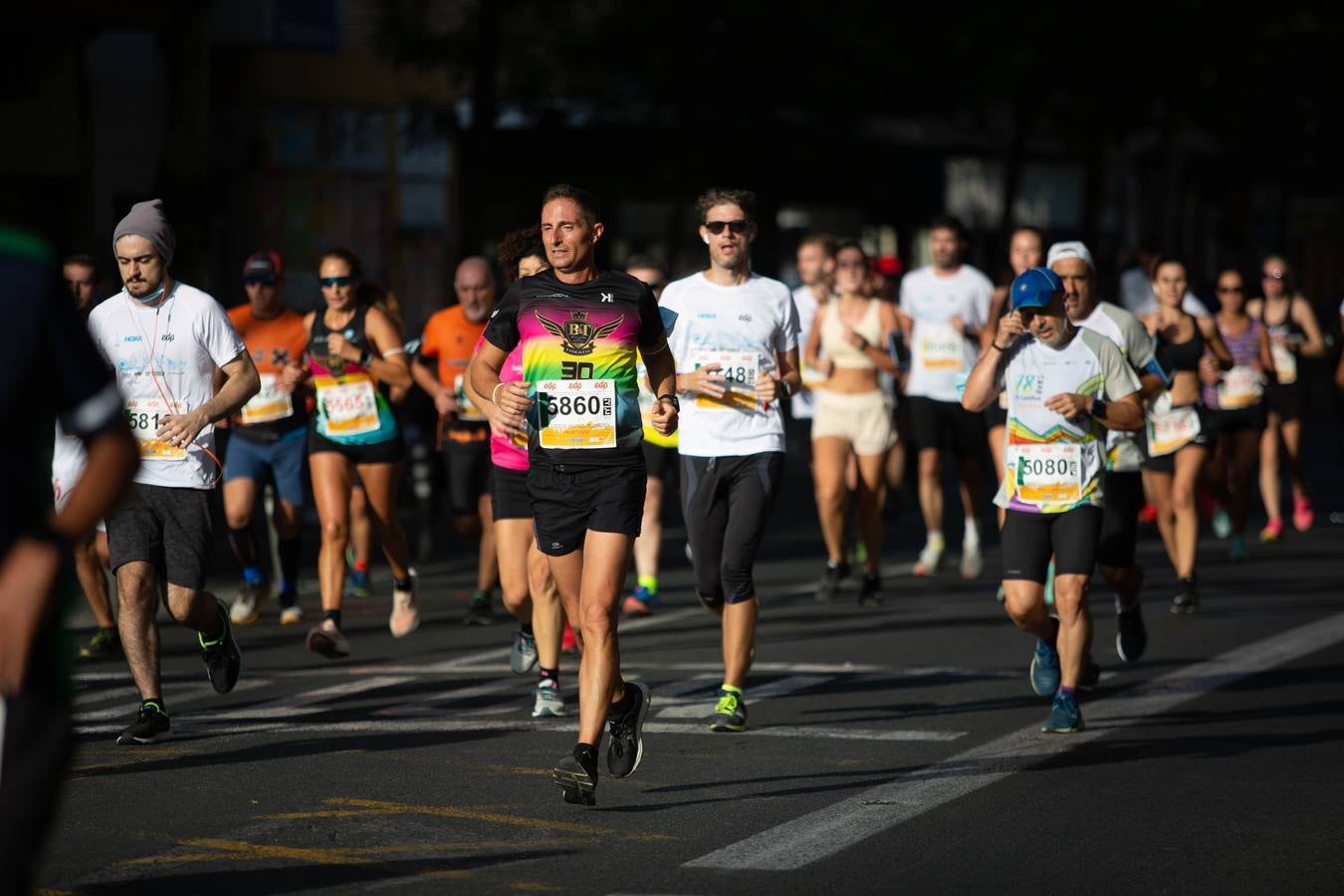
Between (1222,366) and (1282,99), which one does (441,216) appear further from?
(1222,366)

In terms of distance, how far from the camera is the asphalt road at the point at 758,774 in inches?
248

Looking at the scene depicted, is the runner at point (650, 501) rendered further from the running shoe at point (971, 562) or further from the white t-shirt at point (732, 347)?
the white t-shirt at point (732, 347)

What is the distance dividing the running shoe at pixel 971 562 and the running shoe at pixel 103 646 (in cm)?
538

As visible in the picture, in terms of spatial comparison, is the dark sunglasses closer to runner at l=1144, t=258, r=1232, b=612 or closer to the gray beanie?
the gray beanie

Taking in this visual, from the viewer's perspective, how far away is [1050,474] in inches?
342

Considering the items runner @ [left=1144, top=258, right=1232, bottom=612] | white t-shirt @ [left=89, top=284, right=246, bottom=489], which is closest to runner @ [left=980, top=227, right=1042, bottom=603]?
runner @ [left=1144, top=258, right=1232, bottom=612]

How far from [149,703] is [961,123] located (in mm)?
44175

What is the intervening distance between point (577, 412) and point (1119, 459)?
3.25m

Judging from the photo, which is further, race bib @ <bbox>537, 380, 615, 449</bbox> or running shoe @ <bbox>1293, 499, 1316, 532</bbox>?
running shoe @ <bbox>1293, 499, 1316, 532</bbox>

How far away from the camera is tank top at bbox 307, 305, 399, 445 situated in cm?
1119

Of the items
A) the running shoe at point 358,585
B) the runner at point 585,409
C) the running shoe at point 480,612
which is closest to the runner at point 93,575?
the running shoe at point 480,612

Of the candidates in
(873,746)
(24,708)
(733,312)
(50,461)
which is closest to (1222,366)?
(733,312)

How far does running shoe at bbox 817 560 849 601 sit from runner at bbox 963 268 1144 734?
433 cm

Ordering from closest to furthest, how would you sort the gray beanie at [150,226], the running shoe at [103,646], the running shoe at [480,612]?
the gray beanie at [150,226] → the running shoe at [103,646] → the running shoe at [480,612]
